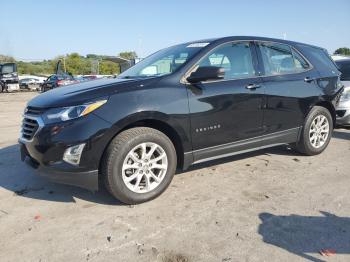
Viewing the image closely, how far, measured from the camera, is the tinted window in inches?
175

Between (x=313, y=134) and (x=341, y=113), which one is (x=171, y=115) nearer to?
(x=313, y=134)

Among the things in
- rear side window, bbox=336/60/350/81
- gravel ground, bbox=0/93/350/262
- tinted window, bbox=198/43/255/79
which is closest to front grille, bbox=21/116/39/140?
gravel ground, bbox=0/93/350/262

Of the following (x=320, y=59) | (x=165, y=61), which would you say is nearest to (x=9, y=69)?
(x=165, y=61)

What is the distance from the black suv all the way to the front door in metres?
0.01

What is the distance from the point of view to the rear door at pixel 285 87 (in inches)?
191

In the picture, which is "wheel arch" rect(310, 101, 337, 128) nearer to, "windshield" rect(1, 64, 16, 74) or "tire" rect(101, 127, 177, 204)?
"tire" rect(101, 127, 177, 204)

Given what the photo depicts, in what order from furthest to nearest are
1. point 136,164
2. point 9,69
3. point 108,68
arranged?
point 108,68, point 9,69, point 136,164

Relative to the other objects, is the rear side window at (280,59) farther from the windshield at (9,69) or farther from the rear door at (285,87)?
the windshield at (9,69)

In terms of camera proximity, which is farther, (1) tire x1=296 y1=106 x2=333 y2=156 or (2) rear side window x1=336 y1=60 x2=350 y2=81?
(2) rear side window x1=336 y1=60 x2=350 y2=81

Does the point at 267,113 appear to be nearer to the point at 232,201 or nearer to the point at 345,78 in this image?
the point at 232,201

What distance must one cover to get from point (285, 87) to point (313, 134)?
1.04 m

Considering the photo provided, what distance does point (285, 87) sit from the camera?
499cm

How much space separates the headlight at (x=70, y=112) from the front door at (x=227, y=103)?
108cm

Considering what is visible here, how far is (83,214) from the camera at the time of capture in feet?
12.0
